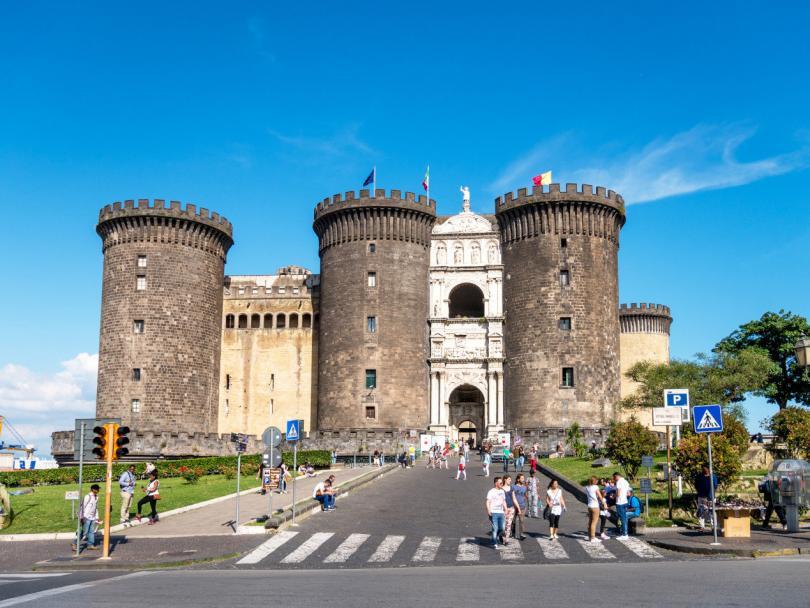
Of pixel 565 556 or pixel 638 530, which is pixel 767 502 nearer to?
pixel 638 530

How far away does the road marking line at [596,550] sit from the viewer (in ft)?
63.7

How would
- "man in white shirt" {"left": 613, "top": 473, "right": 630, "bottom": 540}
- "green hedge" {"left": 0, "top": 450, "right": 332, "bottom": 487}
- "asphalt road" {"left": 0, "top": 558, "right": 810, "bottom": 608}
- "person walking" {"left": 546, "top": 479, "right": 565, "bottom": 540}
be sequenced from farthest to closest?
"green hedge" {"left": 0, "top": 450, "right": 332, "bottom": 487} < "person walking" {"left": 546, "top": 479, "right": 565, "bottom": 540} < "man in white shirt" {"left": 613, "top": 473, "right": 630, "bottom": 540} < "asphalt road" {"left": 0, "top": 558, "right": 810, "bottom": 608}

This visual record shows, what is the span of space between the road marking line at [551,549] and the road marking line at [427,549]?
2384 millimetres

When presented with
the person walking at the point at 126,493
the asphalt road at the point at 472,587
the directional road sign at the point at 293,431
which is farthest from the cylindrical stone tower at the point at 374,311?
the asphalt road at the point at 472,587

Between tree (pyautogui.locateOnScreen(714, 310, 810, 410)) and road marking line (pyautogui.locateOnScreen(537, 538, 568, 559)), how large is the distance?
161 feet

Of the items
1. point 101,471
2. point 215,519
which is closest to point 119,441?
point 215,519

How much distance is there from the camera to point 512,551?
2027cm

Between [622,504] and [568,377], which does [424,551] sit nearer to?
[622,504]

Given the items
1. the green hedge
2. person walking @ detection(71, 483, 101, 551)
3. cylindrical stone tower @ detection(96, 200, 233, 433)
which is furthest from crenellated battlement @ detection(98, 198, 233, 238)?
person walking @ detection(71, 483, 101, 551)

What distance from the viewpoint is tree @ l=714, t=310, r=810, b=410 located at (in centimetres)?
6753

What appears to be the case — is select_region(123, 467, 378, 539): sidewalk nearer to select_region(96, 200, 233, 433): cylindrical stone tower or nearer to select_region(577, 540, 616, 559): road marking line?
select_region(577, 540, 616, 559): road marking line

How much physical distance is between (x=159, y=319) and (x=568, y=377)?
26.9 meters

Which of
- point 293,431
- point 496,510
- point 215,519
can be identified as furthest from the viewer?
point 293,431

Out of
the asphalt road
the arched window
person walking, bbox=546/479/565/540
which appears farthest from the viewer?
the arched window
